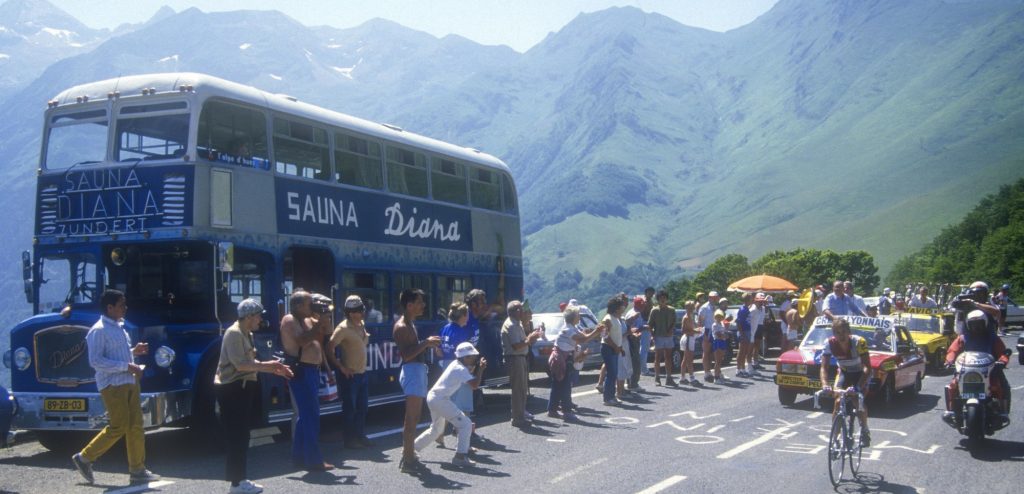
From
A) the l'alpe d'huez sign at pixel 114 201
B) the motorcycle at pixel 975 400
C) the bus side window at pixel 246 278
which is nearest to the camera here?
the l'alpe d'huez sign at pixel 114 201

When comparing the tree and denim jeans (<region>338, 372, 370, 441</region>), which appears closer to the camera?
denim jeans (<region>338, 372, 370, 441</region>)

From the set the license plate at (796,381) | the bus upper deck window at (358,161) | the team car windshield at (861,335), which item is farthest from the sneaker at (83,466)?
the team car windshield at (861,335)

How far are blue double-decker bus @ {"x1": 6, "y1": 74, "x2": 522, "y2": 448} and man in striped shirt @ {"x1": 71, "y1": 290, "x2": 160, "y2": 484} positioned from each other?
106 cm

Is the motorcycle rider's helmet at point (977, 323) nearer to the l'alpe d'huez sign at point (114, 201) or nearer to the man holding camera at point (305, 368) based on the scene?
the man holding camera at point (305, 368)

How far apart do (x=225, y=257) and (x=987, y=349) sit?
8.87m

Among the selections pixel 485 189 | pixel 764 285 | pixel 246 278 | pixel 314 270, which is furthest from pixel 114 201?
pixel 764 285

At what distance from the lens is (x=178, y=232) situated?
10672 millimetres

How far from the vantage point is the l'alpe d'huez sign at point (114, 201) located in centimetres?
1077

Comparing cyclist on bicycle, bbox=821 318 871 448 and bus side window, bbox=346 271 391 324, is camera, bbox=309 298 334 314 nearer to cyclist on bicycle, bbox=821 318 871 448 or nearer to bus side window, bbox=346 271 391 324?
bus side window, bbox=346 271 391 324

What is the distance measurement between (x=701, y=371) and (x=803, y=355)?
7.09 metres

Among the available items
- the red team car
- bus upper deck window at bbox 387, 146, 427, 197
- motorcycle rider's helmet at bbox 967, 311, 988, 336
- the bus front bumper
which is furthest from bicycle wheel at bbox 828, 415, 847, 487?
bus upper deck window at bbox 387, 146, 427, 197

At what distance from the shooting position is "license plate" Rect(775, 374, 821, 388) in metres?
14.7

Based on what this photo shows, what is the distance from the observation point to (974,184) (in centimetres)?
18938

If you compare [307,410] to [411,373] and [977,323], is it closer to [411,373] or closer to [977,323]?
[411,373]
